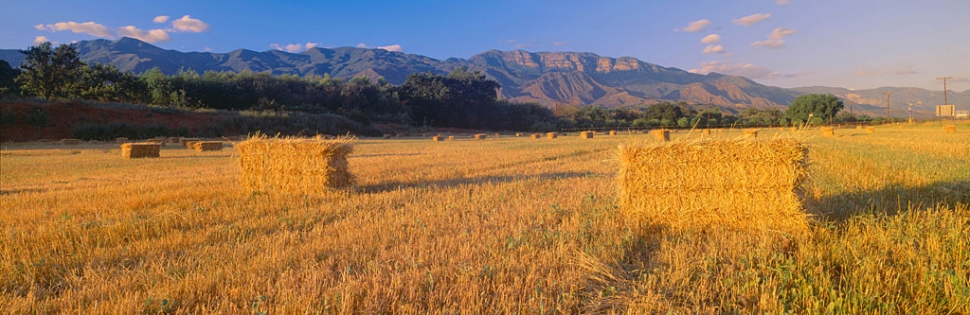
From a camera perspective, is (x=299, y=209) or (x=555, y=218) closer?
(x=555, y=218)

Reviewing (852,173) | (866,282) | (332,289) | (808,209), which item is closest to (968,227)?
(808,209)

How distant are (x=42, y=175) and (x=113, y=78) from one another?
50707mm

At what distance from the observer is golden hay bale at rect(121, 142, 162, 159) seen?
18984 mm

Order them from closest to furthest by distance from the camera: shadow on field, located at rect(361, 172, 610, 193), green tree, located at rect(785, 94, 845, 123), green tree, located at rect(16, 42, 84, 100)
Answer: shadow on field, located at rect(361, 172, 610, 193) < green tree, located at rect(16, 42, 84, 100) < green tree, located at rect(785, 94, 845, 123)

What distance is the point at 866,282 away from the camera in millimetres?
3543

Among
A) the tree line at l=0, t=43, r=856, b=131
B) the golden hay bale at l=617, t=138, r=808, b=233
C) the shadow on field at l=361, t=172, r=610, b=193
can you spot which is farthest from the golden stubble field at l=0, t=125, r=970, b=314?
the tree line at l=0, t=43, r=856, b=131

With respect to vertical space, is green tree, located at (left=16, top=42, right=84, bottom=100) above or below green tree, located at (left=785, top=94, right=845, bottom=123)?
above

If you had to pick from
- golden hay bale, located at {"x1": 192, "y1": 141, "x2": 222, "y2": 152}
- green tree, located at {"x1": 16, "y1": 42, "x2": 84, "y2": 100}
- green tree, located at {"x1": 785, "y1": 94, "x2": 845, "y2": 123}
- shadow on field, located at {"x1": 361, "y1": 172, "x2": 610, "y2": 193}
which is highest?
green tree, located at {"x1": 16, "y1": 42, "x2": 84, "y2": 100}

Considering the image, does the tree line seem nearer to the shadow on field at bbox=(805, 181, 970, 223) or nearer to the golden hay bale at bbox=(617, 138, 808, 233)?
the shadow on field at bbox=(805, 181, 970, 223)

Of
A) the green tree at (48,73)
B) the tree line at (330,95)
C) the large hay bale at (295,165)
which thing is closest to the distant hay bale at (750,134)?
the large hay bale at (295,165)

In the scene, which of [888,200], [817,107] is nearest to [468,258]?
[888,200]

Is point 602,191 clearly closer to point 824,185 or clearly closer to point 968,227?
point 824,185

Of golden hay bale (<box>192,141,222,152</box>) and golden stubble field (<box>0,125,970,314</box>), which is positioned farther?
golden hay bale (<box>192,141,222,152</box>)

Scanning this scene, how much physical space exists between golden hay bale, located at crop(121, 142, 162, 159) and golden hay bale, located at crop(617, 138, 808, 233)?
2090 cm
